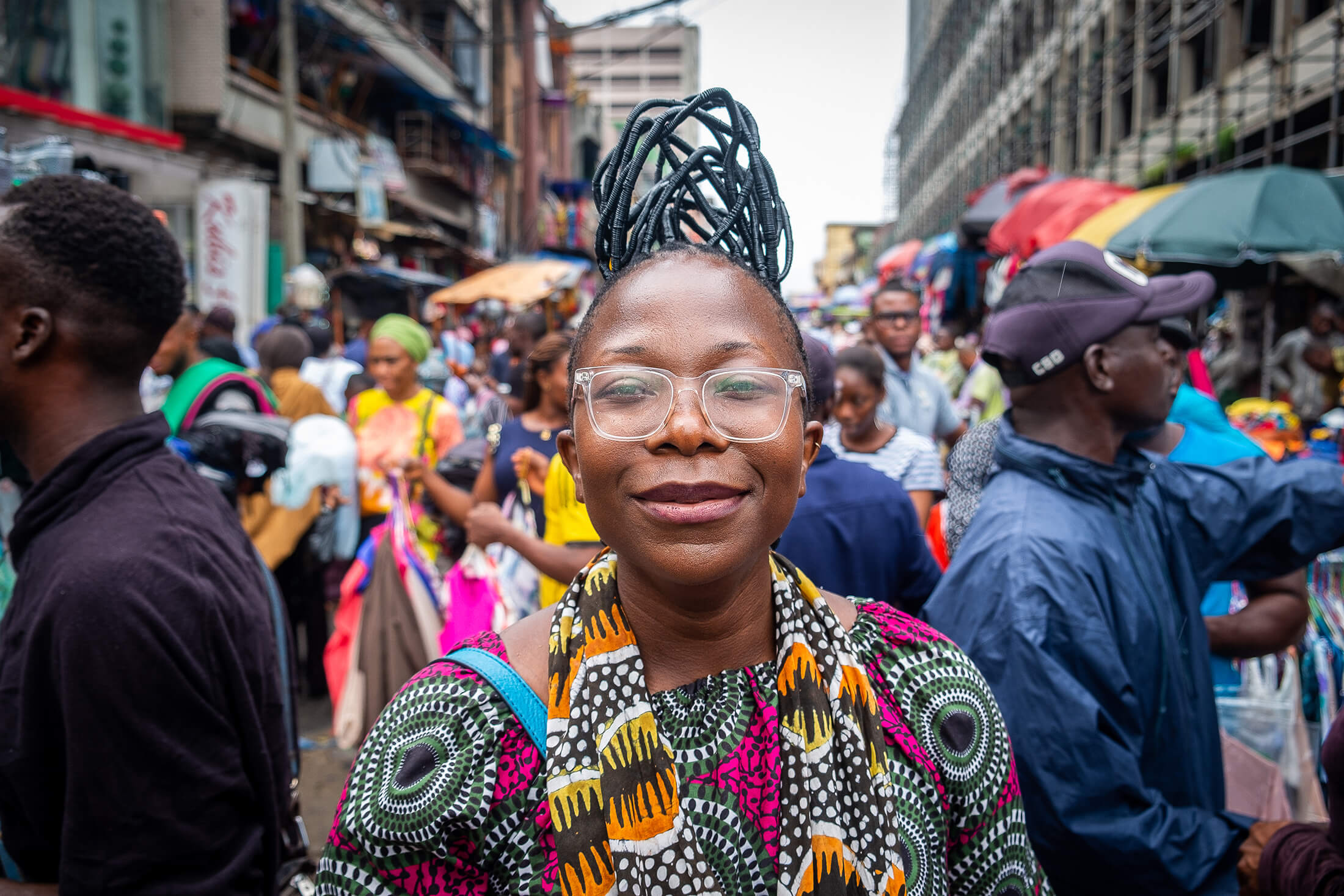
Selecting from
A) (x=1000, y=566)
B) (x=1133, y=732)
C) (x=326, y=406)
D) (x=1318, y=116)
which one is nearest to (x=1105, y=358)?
(x=1000, y=566)

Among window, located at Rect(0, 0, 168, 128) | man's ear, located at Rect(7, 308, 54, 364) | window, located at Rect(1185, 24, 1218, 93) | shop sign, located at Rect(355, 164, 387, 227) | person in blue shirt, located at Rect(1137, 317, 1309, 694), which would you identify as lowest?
person in blue shirt, located at Rect(1137, 317, 1309, 694)

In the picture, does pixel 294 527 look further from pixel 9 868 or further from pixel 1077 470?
pixel 1077 470

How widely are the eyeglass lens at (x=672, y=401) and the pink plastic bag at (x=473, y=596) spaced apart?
2.88 m

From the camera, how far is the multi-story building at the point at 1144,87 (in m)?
11.4

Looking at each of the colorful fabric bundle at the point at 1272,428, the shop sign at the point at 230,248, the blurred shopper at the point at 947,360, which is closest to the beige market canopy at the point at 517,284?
the shop sign at the point at 230,248

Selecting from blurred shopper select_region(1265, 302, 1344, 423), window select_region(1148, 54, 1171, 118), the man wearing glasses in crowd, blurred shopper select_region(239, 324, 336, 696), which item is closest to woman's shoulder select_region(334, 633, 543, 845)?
blurred shopper select_region(239, 324, 336, 696)

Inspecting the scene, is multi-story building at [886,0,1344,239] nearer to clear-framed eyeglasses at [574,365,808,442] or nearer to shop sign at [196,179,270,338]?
clear-framed eyeglasses at [574,365,808,442]

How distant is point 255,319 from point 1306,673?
43.2ft

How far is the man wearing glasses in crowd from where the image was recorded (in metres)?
5.86

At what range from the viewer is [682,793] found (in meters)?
1.23

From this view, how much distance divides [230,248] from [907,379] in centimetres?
1070

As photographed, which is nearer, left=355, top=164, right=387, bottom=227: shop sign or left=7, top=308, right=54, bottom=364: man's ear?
left=7, top=308, right=54, bottom=364: man's ear

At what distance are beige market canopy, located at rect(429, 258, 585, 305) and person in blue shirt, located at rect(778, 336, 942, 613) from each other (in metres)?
10.2

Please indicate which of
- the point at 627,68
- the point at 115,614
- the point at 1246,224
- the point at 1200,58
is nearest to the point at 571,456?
the point at 115,614
